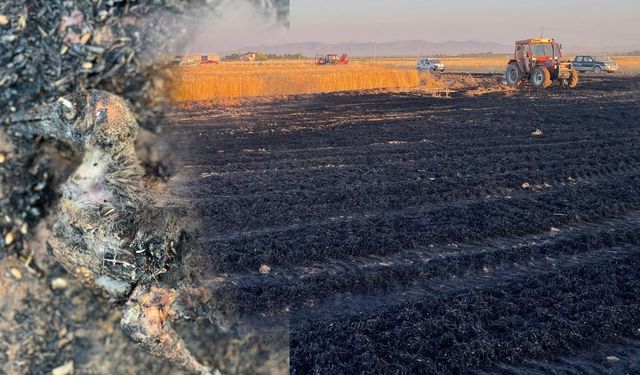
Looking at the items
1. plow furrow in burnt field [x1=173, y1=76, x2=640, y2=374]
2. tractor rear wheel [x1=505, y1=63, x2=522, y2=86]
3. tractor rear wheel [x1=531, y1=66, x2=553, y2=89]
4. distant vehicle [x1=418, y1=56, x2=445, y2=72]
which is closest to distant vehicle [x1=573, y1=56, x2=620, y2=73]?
distant vehicle [x1=418, y1=56, x2=445, y2=72]

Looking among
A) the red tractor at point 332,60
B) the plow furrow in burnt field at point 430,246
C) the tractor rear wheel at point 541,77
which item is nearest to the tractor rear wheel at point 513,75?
the tractor rear wheel at point 541,77

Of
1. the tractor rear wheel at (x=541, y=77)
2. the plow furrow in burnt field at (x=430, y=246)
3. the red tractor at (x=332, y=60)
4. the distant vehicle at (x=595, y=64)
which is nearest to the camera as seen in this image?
the plow furrow in burnt field at (x=430, y=246)

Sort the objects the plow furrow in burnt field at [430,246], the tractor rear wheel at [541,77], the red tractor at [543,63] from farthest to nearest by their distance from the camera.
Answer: the red tractor at [543,63], the tractor rear wheel at [541,77], the plow furrow in burnt field at [430,246]

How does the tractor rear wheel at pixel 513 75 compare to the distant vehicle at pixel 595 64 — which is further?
the distant vehicle at pixel 595 64

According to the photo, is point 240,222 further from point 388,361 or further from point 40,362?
point 40,362

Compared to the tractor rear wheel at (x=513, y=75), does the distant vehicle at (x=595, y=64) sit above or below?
above

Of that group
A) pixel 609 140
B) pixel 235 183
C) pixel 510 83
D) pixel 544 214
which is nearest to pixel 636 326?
pixel 544 214

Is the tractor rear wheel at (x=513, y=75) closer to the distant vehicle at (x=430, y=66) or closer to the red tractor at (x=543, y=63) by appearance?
the red tractor at (x=543, y=63)

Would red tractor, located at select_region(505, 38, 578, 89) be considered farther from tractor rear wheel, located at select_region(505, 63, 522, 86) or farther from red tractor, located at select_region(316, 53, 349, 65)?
red tractor, located at select_region(316, 53, 349, 65)
